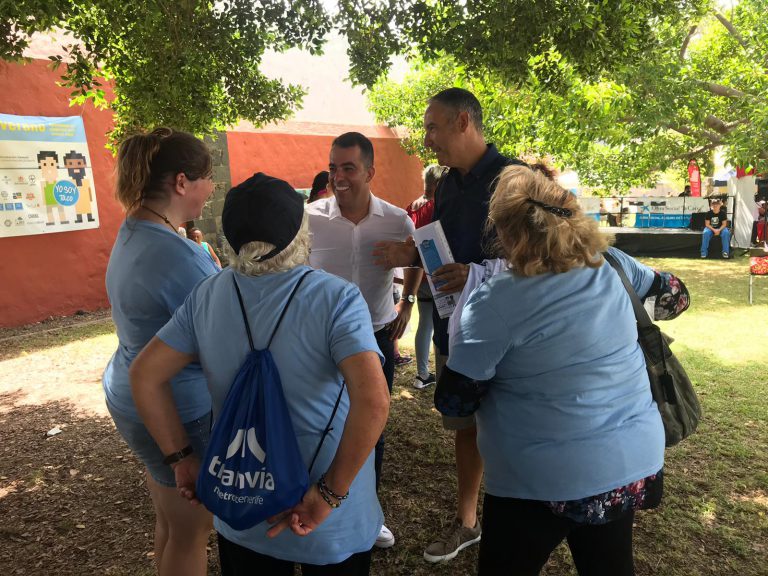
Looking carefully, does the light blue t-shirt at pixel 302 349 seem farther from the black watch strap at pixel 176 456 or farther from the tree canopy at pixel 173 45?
the tree canopy at pixel 173 45

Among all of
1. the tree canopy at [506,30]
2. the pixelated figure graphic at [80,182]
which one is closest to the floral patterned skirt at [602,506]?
the tree canopy at [506,30]

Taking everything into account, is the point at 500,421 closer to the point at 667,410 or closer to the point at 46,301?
the point at 667,410

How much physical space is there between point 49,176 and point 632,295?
835 centimetres

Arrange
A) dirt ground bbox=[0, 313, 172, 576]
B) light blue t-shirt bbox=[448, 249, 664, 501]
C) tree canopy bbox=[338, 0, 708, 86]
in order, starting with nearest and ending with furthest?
1. light blue t-shirt bbox=[448, 249, 664, 501]
2. dirt ground bbox=[0, 313, 172, 576]
3. tree canopy bbox=[338, 0, 708, 86]

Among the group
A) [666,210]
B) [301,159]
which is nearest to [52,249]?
[301,159]

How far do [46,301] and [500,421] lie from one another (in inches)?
325

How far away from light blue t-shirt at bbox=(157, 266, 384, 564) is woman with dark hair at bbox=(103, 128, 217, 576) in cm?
34

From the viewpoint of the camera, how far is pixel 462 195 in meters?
2.58

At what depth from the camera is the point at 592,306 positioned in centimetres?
150

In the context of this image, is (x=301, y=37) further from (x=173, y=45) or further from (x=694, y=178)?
(x=694, y=178)

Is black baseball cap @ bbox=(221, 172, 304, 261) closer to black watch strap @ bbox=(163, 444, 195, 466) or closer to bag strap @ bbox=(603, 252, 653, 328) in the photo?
black watch strap @ bbox=(163, 444, 195, 466)

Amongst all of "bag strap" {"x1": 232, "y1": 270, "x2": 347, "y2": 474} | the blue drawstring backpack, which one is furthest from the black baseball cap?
the blue drawstring backpack

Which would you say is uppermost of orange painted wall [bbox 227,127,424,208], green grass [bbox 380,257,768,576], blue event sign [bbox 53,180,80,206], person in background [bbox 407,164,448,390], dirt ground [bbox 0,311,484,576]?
orange painted wall [bbox 227,127,424,208]

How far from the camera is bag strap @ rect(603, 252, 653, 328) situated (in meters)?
1.76
